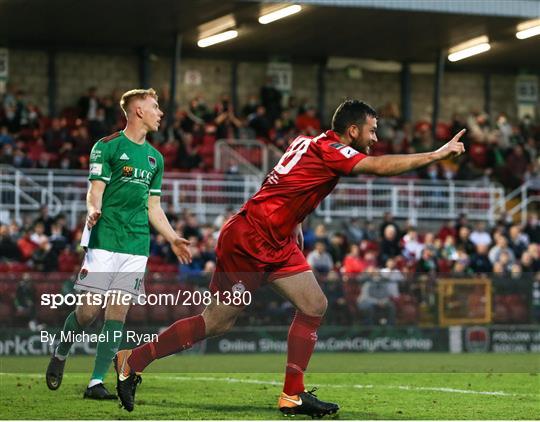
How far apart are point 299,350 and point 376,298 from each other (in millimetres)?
11783

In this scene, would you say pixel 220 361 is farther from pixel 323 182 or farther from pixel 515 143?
pixel 515 143

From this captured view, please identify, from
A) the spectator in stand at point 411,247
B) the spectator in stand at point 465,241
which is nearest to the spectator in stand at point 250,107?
the spectator in stand at point 465,241

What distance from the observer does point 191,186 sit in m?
27.2

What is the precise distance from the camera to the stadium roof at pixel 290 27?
28531 millimetres

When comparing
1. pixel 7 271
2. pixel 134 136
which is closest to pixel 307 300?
pixel 134 136

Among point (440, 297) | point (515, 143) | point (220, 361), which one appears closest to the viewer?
point (220, 361)

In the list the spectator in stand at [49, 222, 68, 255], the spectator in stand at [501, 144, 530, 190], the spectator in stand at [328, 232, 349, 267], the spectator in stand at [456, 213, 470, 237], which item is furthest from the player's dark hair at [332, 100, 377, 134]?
the spectator in stand at [501, 144, 530, 190]

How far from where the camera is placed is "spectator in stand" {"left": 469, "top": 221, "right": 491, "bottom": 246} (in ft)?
86.0

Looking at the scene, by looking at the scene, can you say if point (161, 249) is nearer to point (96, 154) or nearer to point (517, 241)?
point (517, 241)

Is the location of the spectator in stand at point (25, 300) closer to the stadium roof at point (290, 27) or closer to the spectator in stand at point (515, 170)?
the stadium roof at point (290, 27)

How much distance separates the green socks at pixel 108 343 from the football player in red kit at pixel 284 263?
702 millimetres

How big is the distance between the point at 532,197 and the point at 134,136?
20.4 m

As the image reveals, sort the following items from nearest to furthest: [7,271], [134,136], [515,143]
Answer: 1. [134,136]
2. [7,271]
3. [515,143]

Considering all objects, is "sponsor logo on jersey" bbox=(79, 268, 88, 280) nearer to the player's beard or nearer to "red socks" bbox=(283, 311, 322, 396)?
"red socks" bbox=(283, 311, 322, 396)
